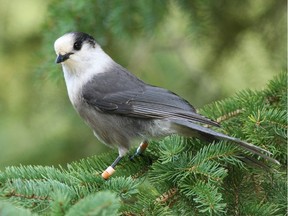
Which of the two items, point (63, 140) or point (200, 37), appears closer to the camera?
point (200, 37)

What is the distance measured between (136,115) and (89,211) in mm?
1743

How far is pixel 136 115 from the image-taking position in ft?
11.3

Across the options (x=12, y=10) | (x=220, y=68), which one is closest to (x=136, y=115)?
(x=220, y=68)

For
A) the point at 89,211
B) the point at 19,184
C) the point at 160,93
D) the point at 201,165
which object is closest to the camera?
the point at 89,211

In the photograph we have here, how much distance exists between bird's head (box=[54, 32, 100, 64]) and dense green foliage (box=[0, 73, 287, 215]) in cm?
80

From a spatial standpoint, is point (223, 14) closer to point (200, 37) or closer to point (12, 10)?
point (200, 37)

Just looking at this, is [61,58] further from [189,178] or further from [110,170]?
[189,178]

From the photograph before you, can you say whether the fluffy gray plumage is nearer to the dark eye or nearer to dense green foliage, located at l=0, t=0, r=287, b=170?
the dark eye

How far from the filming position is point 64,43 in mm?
3574

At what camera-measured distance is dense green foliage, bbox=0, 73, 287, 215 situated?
2.36 meters

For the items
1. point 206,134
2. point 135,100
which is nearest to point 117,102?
point 135,100

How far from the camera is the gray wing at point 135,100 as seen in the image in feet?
10.8

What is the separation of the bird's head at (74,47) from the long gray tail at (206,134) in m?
0.86

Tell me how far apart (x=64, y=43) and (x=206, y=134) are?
111 centimetres
